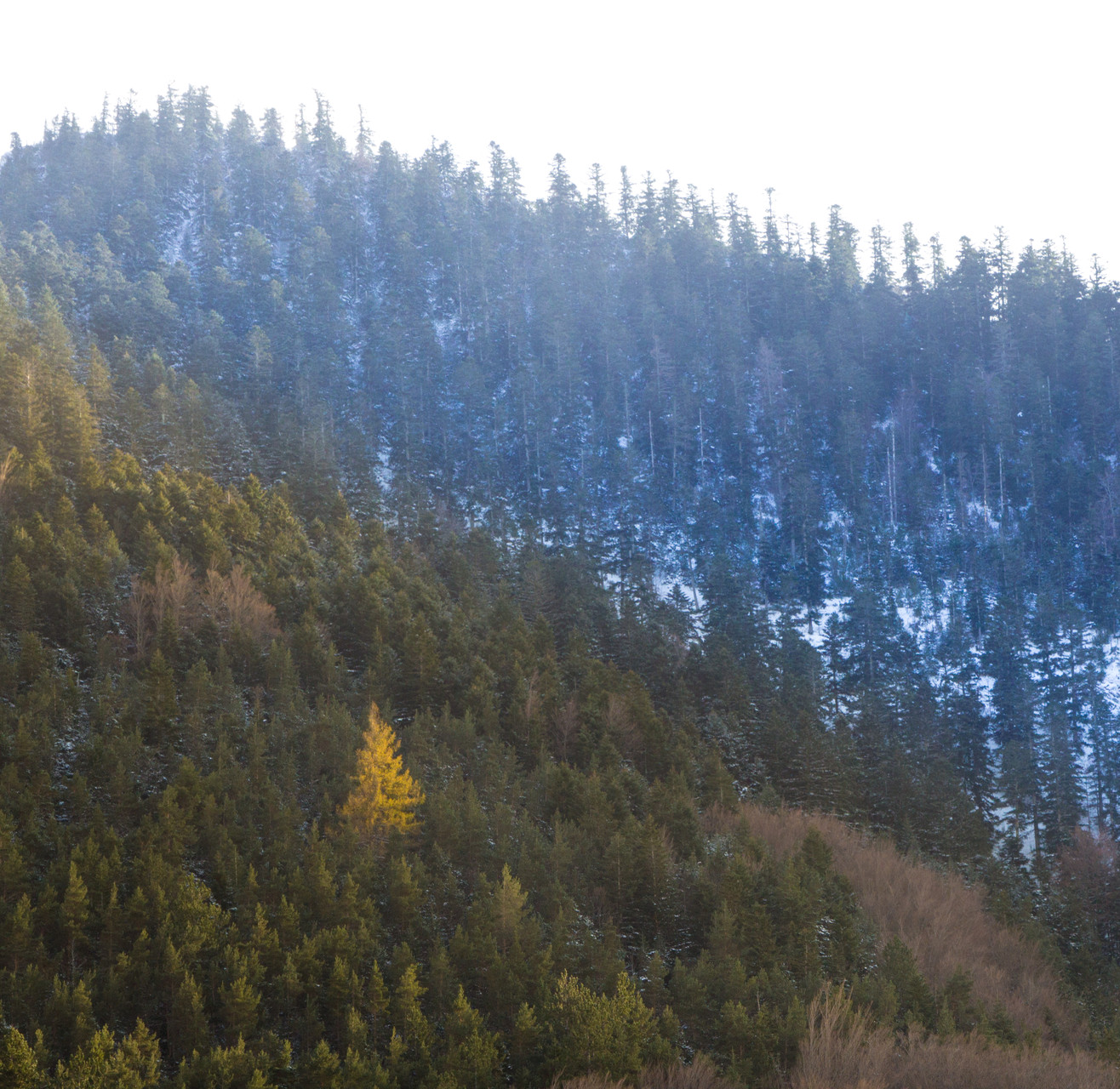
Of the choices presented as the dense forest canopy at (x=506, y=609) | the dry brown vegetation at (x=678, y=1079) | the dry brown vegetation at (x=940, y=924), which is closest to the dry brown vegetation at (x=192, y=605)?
the dense forest canopy at (x=506, y=609)

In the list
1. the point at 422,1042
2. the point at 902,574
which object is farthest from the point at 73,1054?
the point at 902,574

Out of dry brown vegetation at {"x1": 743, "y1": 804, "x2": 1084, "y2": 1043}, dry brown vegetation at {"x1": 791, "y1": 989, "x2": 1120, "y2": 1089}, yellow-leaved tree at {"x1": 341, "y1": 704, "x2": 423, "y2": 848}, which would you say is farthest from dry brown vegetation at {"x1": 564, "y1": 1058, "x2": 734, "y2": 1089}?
yellow-leaved tree at {"x1": 341, "y1": 704, "x2": 423, "y2": 848}

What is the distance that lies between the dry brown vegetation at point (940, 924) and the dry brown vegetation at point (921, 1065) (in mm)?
4971

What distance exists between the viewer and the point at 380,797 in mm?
32688

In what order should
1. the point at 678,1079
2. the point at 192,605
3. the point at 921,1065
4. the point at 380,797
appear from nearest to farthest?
1. the point at 678,1079
2. the point at 921,1065
3. the point at 380,797
4. the point at 192,605

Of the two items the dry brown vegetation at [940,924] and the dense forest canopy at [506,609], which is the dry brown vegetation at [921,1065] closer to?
the dense forest canopy at [506,609]

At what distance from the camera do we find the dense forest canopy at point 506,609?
2512 cm

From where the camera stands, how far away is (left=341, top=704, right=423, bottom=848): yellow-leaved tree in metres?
32.4

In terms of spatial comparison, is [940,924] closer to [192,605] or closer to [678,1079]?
[678,1079]

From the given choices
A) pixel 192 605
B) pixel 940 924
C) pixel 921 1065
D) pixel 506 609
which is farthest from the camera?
pixel 506 609

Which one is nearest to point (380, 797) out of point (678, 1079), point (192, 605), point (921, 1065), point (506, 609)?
point (678, 1079)

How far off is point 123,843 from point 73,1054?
8.62m

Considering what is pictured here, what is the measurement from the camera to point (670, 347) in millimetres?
111688

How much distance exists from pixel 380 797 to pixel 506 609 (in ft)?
72.7
